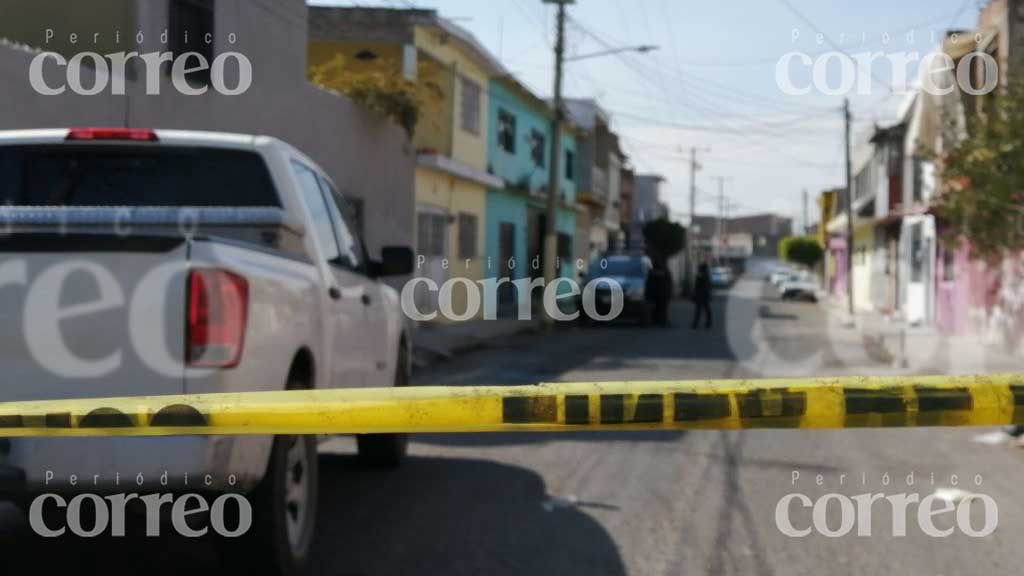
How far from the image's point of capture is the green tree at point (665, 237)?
47.0 meters

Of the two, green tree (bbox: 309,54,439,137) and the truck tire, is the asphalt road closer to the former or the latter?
the truck tire

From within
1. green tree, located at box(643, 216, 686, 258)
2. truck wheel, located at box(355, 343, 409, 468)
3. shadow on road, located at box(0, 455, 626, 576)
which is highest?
green tree, located at box(643, 216, 686, 258)

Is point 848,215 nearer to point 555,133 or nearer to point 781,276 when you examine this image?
point 555,133

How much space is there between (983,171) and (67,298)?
8.60m

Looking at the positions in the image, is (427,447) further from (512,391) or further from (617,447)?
(512,391)

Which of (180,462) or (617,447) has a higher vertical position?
(180,462)

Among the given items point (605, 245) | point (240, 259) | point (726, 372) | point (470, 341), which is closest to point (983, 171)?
point (726, 372)

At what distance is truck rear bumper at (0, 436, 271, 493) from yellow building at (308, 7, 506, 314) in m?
17.2

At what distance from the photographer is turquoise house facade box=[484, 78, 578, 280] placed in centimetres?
2967

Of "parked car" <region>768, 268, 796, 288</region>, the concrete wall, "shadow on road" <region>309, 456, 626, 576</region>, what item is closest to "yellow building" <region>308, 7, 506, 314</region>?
the concrete wall

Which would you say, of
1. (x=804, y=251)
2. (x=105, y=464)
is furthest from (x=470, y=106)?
(x=804, y=251)

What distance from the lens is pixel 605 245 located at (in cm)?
5247

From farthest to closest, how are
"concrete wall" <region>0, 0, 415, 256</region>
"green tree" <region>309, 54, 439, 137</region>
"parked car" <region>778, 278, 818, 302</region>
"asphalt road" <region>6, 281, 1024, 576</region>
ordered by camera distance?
"parked car" <region>778, 278, 818, 302</region> → "green tree" <region>309, 54, 439, 137</region> → "concrete wall" <region>0, 0, 415, 256</region> → "asphalt road" <region>6, 281, 1024, 576</region>

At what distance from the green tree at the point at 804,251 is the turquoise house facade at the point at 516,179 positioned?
45.2m
